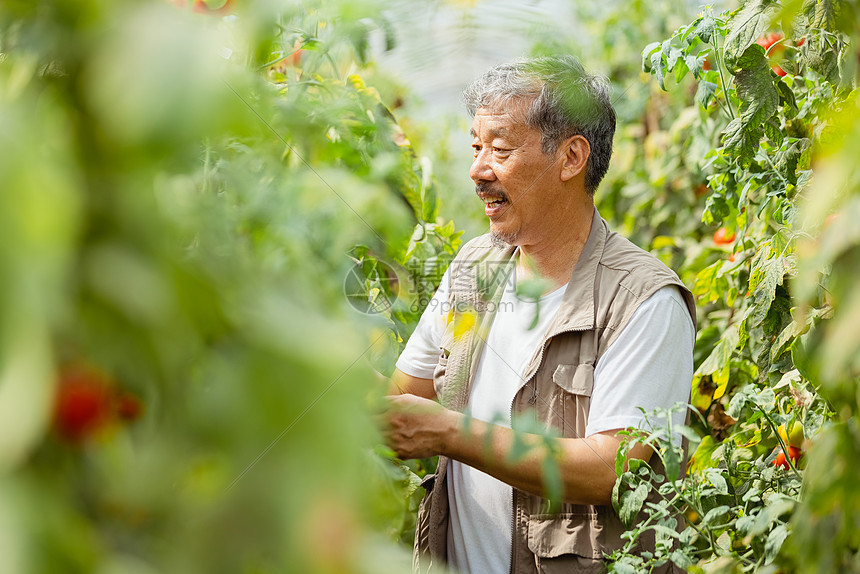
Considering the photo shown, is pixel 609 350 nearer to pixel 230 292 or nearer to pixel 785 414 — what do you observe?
pixel 785 414

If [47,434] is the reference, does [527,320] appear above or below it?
below

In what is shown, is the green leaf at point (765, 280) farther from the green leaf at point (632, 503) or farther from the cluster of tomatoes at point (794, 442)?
the green leaf at point (632, 503)

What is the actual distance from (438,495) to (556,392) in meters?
0.31

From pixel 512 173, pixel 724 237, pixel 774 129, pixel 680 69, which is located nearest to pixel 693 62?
pixel 680 69

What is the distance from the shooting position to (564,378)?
1.44 m

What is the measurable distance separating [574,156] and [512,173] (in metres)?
0.15

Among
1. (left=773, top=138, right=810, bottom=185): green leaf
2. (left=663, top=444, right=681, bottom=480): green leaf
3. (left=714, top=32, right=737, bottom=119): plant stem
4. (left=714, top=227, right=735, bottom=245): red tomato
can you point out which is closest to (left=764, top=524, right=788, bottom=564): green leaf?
(left=663, top=444, right=681, bottom=480): green leaf

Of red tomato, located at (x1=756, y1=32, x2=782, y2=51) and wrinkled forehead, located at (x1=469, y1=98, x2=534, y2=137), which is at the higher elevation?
red tomato, located at (x1=756, y1=32, x2=782, y2=51)

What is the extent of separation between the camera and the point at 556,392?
4.75 feet

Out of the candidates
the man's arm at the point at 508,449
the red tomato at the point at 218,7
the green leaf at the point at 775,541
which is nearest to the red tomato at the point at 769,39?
the man's arm at the point at 508,449

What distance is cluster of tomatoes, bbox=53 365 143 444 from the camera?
0.86 feet

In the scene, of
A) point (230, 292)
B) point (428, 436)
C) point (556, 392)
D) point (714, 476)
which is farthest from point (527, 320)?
point (230, 292)

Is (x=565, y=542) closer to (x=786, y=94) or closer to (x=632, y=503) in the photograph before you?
(x=632, y=503)

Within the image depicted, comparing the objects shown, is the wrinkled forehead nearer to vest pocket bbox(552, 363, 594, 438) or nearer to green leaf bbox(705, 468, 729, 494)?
vest pocket bbox(552, 363, 594, 438)
